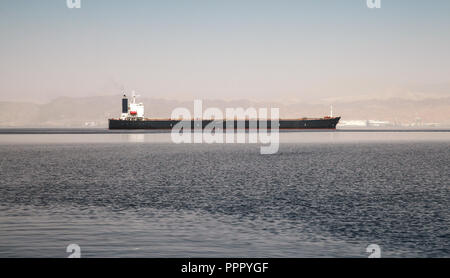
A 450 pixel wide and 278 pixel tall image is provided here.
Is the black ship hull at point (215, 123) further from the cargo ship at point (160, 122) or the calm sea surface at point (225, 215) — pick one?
the calm sea surface at point (225, 215)

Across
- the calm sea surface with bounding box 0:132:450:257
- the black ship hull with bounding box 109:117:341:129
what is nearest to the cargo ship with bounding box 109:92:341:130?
the black ship hull with bounding box 109:117:341:129

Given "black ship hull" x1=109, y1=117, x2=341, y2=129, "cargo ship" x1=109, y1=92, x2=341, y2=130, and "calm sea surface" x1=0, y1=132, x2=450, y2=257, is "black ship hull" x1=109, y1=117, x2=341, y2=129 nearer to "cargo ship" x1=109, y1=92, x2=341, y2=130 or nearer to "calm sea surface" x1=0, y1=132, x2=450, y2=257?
"cargo ship" x1=109, y1=92, x2=341, y2=130

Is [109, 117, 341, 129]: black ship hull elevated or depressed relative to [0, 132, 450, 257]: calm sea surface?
elevated

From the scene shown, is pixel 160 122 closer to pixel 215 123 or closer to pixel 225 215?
pixel 215 123

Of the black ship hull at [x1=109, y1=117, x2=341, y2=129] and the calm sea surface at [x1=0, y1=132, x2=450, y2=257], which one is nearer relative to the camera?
the calm sea surface at [x1=0, y1=132, x2=450, y2=257]

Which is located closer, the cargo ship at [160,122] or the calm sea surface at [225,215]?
the calm sea surface at [225,215]

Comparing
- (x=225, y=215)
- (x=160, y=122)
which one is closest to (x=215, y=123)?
(x=160, y=122)

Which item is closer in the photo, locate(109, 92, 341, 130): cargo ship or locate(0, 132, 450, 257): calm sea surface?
locate(0, 132, 450, 257): calm sea surface

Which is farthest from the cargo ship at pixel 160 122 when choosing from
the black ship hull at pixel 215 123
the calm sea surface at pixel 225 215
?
the calm sea surface at pixel 225 215

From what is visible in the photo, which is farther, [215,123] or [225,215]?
[215,123]
